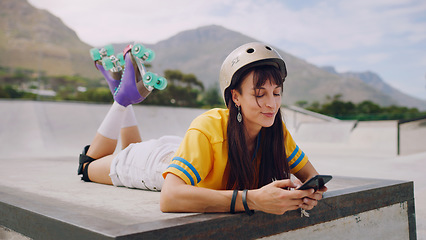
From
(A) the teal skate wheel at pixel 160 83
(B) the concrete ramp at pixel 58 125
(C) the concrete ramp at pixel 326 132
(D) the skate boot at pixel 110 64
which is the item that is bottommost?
(C) the concrete ramp at pixel 326 132

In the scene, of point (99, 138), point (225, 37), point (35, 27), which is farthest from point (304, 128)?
point (225, 37)

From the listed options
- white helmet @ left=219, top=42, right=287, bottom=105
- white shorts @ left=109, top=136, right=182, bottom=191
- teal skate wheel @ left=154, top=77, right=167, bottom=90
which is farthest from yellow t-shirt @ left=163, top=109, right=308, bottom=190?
teal skate wheel @ left=154, top=77, right=167, bottom=90

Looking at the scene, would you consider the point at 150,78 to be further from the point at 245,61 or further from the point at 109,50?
the point at 245,61

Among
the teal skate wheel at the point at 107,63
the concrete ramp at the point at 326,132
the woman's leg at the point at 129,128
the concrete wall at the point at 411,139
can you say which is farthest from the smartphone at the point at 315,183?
the concrete ramp at the point at 326,132

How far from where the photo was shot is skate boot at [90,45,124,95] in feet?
9.81

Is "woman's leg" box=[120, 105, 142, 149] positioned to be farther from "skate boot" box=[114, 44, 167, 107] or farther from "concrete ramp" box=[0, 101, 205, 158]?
"concrete ramp" box=[0, 101, 205, 158]

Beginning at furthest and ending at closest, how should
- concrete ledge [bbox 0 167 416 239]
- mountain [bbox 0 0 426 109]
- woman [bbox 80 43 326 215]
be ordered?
1. mountain [bbox 0 0 426 109]
2. woman [bbox 80 43 326 215]
3. concrete ledge [bbox 0 167 416 239]

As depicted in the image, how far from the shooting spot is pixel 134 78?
2.75m

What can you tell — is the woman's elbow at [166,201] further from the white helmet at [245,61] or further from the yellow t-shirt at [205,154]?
the white helmet at [245,61]

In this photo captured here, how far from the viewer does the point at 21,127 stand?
10633 millimetres

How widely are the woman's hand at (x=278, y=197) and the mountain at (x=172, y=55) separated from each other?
22.9 metres

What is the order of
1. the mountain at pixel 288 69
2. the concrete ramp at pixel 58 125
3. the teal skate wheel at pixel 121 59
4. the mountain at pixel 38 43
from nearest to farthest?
1. the teal skate wheel at pixel 121 59
2. the concrete ramp at pixel 58 125
3. the mountain at pixel 38 43
4. the mountain at pixel 288 69

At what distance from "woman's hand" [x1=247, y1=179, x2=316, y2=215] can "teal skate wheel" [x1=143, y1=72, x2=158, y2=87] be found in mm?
1458

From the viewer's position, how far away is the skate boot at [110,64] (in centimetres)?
299
